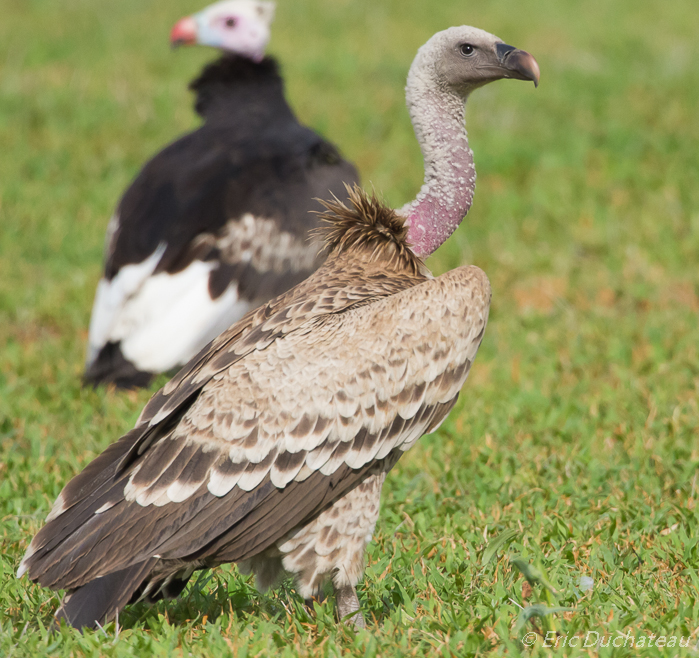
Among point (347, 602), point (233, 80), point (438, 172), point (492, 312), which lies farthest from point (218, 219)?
point (347, 602)

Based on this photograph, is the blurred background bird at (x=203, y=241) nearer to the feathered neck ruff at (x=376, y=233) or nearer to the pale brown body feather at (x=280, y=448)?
the feathered neck ruff at (x=376, y=233)

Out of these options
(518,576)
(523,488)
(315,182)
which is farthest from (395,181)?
(518,576)

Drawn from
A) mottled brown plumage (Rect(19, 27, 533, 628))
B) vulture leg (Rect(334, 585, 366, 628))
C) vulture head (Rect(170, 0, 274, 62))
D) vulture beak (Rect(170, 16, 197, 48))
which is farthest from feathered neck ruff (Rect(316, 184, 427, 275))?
vulture beak (Rect(170, 16, 197, 48))

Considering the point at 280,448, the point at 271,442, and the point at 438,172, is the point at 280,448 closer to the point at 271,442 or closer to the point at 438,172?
the point at 271,442

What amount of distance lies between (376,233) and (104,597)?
1628 millimetres

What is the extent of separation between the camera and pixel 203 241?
19.3 ft

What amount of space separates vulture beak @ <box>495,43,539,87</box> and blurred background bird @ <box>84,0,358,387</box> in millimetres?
1763

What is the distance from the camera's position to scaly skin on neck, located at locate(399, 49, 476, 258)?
3988mm

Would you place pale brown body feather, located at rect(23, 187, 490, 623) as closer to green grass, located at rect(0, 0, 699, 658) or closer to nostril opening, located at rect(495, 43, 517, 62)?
green grass, located at rect(0, 0, 699, 658)

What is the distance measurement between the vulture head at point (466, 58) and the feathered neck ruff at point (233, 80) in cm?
283

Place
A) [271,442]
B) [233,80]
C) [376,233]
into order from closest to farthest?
[271,442] < [376,233] < [233,80]

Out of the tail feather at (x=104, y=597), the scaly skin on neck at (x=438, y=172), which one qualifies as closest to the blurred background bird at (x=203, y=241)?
the scaly skin on neck at (x=438, y=172)

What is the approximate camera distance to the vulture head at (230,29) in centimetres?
727

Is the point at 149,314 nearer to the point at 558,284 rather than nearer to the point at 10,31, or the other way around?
the point at 558,284
